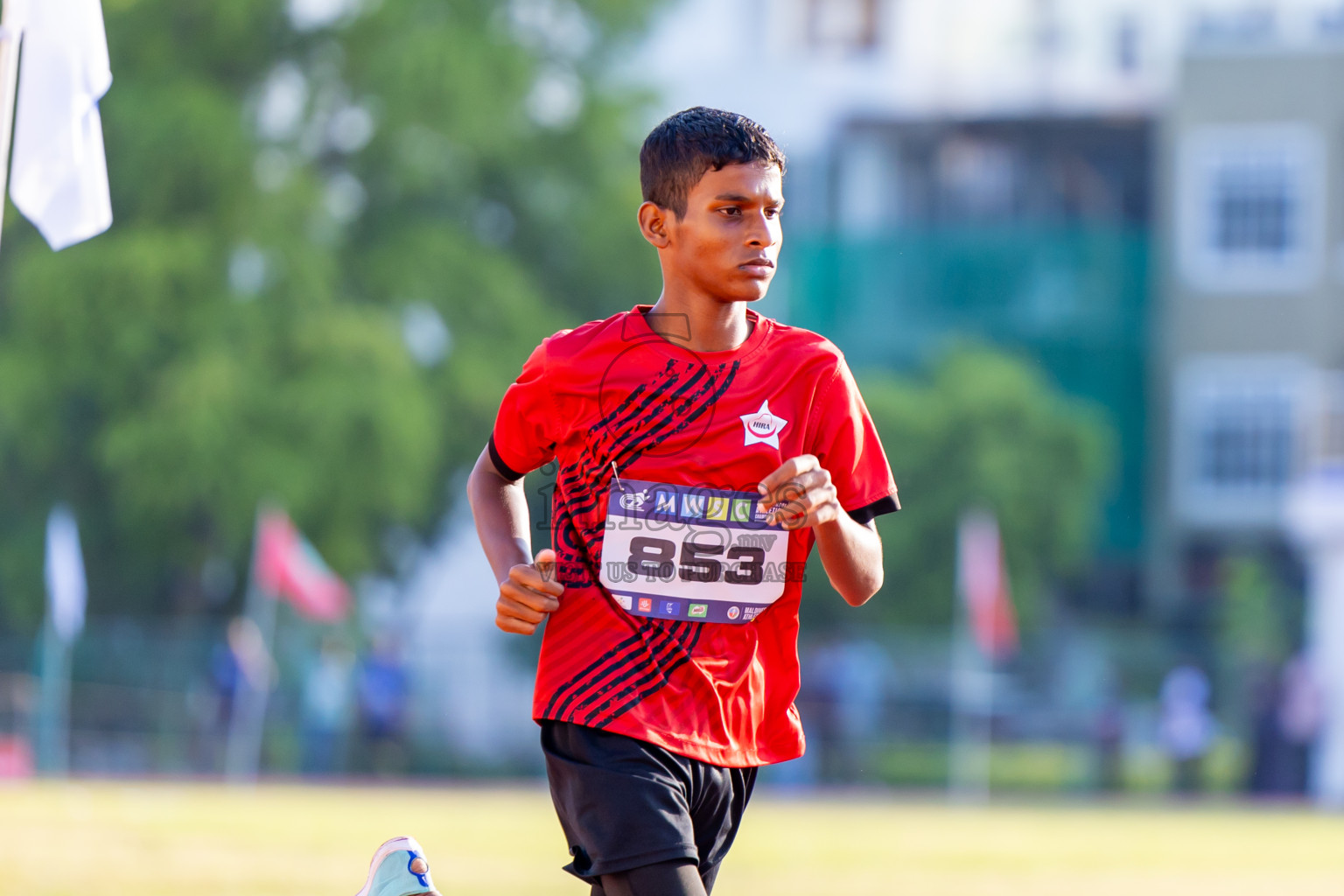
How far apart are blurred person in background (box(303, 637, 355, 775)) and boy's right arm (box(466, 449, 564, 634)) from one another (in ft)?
71.9

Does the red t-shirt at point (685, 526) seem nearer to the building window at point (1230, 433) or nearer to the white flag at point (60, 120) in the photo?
the white flag at point (60, 120)

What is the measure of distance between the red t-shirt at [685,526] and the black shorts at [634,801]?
0.04m

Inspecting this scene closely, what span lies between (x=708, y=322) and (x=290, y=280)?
25003mm

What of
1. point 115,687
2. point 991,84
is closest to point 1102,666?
point 115,687

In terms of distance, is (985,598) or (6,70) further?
(985,598)

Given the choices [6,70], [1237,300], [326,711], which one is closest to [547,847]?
[6,70]

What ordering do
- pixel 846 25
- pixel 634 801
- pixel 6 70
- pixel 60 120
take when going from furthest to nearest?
pixel 846 25 < pixel 60 120 < pixel 6 70 < pixel 634 801

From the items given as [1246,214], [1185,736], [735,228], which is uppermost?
[1246,214]

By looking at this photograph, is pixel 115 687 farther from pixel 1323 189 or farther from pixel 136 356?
pixel 1323 189

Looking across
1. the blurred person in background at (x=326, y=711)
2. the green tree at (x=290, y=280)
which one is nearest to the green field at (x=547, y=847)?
the blurred person in background at (x=326, y=711)

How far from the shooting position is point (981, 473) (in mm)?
32750

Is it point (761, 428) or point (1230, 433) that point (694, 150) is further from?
point (1230, 433)

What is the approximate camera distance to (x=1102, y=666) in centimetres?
2862

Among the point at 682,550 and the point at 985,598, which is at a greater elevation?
the point at 682,550
